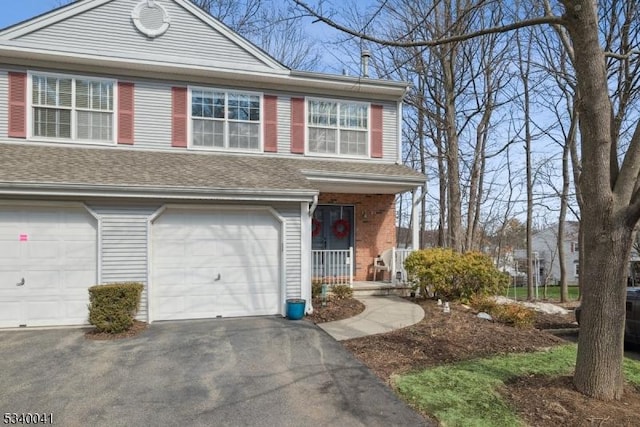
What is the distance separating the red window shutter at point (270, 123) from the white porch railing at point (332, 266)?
300cm

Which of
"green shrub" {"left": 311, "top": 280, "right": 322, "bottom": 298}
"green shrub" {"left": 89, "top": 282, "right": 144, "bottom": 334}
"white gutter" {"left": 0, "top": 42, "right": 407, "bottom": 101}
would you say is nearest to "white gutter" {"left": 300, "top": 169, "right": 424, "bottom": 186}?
"white gutter" {"left": 0, "top": 42, "right": 407, "bottom": 101}

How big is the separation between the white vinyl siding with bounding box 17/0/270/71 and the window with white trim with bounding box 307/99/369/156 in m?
1.86

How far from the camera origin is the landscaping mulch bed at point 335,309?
8.81 meters

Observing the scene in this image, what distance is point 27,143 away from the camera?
9945 mm

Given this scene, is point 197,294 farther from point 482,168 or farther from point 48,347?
point 482,168

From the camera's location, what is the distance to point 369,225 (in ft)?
42.4

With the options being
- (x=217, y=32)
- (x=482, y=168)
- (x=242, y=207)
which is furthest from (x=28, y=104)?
(x=482, y=168)

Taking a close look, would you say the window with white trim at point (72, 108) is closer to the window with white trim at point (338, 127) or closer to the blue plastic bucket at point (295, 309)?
the window with white trim at point (338, 127)

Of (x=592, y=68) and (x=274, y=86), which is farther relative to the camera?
(x=274, y=86)

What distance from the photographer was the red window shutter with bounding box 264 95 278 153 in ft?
37.7

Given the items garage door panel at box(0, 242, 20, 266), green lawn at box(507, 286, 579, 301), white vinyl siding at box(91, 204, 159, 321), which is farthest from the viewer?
green lawn at box(507, 286, 579, 301)

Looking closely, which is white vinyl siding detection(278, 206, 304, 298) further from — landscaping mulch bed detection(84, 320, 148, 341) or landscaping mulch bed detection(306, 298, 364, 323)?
landscaping mulch bed detection(84, 320, 148, 341)

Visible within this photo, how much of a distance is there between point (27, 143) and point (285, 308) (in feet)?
22.9

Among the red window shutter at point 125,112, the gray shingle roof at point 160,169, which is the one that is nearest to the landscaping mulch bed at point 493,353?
the gray shingle roof at point 160,169
